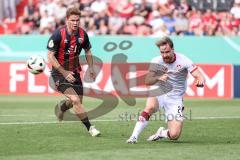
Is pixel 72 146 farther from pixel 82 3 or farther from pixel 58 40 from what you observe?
pixel 82 3

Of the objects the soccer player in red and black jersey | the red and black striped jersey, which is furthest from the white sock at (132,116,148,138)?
the red and black striped jersey

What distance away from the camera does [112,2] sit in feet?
98.3

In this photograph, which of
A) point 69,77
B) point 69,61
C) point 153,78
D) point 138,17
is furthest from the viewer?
point 138,17

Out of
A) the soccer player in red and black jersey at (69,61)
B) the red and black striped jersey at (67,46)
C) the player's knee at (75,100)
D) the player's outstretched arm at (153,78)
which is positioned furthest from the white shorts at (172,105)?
the red and black striped jersey at (67,46)

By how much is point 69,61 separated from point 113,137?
163cm

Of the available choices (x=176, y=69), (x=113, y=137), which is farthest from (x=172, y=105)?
(x=113, y=137)

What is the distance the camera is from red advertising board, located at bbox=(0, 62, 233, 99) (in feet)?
80.5

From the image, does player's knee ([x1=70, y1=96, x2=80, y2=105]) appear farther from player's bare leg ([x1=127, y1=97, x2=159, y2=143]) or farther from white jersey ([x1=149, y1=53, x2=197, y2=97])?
white jersey ([x1=149, y1=53, x2=197, y2=97])

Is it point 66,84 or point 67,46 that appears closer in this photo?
point 67,46

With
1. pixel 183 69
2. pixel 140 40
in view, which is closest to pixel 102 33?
pixel 140 40

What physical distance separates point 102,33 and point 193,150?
54.5 ft

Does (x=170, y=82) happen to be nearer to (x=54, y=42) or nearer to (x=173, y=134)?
(x=173, y=134)

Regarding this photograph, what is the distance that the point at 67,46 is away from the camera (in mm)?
13984

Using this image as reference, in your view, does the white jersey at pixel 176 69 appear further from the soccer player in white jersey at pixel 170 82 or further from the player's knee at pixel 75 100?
the player's knee at pixel 75 100
